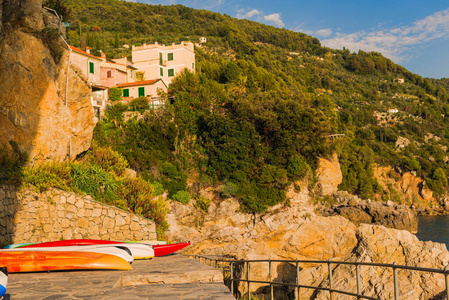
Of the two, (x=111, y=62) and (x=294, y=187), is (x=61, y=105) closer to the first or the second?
(x=294, y=187)

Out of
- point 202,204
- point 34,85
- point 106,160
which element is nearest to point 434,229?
point 202,204

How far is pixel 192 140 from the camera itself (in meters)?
30.3

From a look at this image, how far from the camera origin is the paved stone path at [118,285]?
5867 mm

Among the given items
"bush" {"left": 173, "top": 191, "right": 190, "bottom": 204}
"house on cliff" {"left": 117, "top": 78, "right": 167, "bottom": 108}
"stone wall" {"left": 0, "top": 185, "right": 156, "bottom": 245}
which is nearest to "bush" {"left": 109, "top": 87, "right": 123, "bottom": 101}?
"house on cliff" {"left": 117, "top": 78, "right": 167, "bottom": 108}

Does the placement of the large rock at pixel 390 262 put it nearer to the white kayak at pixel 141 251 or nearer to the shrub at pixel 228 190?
the white kayak at pixel 141 251

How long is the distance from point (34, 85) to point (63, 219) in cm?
522

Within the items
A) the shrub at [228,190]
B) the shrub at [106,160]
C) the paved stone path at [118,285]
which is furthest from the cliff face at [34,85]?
the shrub at [228,190]

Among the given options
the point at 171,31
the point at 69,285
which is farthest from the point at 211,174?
the point at 171,31

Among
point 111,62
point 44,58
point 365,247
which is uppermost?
point 111,62

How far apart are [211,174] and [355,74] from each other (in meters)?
99.2

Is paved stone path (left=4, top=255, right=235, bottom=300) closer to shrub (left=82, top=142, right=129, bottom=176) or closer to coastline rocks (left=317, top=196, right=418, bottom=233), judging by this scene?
shrub (left=82, top=142, right=129, bottom=176)

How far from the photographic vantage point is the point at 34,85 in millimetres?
14641

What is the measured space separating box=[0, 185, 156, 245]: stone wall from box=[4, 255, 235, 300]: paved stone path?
19.9ft

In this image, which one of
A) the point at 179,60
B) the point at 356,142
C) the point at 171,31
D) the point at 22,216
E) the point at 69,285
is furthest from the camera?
the point at 171,31
